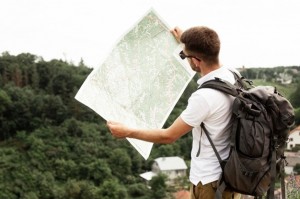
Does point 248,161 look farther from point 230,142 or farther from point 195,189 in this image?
point 195,189

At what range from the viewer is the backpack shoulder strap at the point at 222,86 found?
1.83 meters

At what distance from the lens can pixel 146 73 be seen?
7.47 feet

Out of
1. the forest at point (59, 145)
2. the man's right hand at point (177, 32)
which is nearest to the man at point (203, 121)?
the man's right hand at point (177, 32)

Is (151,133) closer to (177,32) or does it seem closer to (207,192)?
(207,192)

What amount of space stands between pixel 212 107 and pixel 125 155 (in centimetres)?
3108

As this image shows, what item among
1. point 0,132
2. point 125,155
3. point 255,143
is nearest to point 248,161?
point 255,143

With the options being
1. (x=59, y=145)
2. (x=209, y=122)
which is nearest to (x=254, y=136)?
(x=209, y=122)

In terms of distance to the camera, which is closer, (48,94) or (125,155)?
(125,155)

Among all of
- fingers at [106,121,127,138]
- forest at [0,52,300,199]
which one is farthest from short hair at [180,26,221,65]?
forest at [0,52,300,199]

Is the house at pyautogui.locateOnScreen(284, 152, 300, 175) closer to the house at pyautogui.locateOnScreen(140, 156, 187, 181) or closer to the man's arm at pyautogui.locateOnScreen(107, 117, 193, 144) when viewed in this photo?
the man's arm at pyautogui.locateOnScreen(107, 117, 193, 144)

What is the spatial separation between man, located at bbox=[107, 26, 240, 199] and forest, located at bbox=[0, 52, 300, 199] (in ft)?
84.8

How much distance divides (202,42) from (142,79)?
0.51 metres

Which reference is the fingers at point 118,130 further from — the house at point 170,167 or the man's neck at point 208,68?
the house at point 170,167

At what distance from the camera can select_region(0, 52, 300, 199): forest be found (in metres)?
29.1
